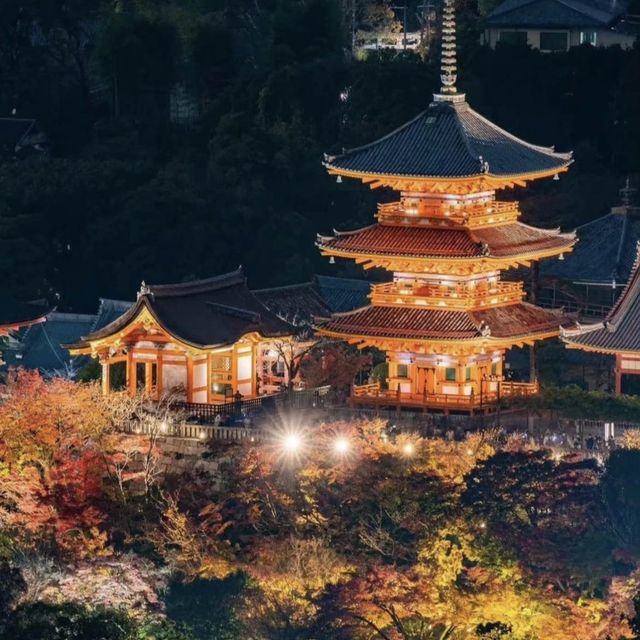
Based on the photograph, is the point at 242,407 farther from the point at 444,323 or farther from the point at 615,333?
the point at 615,333

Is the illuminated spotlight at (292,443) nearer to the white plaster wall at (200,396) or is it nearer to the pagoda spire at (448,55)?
the white plaster wall at (200,396)

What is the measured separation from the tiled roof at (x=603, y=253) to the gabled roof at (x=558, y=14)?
1479cm

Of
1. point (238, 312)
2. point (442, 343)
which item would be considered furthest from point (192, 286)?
point (442, 343)

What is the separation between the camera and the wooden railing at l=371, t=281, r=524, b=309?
98625mm

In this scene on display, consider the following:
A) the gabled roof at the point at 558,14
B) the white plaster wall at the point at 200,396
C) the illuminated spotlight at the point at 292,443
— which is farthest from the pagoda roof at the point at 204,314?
the gabled roof at the point at 558,14

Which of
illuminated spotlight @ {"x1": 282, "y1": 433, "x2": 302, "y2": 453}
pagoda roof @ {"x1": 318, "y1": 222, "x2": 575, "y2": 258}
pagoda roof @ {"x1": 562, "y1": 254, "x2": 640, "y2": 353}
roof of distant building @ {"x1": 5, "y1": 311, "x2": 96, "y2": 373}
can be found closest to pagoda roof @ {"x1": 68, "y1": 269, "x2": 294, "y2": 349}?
pagoda roof @ {"x1": 318, "y1": 222, "x2": 575, "y2": 258}

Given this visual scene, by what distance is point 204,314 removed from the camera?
101500mm

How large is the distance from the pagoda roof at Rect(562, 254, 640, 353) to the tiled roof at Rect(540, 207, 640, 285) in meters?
14.2

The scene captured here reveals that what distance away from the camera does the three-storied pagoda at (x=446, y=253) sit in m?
98.2

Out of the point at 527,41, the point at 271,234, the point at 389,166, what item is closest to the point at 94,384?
the point at 389,166

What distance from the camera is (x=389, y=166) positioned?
99625mm

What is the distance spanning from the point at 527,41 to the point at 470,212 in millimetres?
Answer: 31481

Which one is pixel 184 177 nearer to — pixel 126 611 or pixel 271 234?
pixel 271 234

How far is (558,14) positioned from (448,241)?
106 ft
